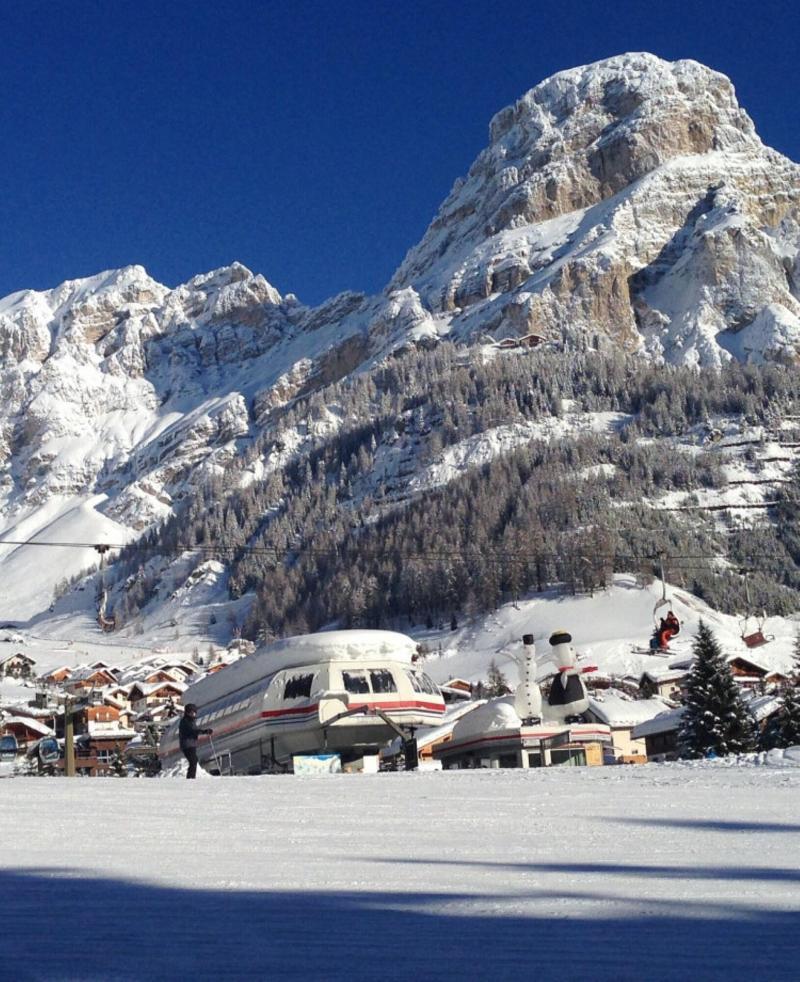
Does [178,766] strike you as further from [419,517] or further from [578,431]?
[578,431]

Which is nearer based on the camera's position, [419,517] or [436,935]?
[436,935]

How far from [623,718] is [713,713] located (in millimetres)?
31414

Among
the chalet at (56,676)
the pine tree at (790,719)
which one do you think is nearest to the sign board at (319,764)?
the pine tree at (790,719)

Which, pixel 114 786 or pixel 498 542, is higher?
pixel 498 542

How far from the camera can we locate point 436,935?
6.54 meters

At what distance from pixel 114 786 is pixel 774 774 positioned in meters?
8.89

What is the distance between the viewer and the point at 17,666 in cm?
14738

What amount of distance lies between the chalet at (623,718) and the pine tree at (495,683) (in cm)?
1555

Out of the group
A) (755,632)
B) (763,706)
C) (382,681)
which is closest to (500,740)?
(382,681)

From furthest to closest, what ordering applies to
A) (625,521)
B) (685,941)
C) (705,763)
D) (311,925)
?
(625,521) → (705,763) → (311,925) → (685,941)

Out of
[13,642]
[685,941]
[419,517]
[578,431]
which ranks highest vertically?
[578,431]

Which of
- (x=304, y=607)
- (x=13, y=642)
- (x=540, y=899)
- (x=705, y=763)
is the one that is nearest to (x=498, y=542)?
(x=304, y=607)

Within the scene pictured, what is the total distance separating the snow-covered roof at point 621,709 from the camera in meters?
74.6

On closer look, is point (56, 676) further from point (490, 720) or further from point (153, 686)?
point (490, 720)
